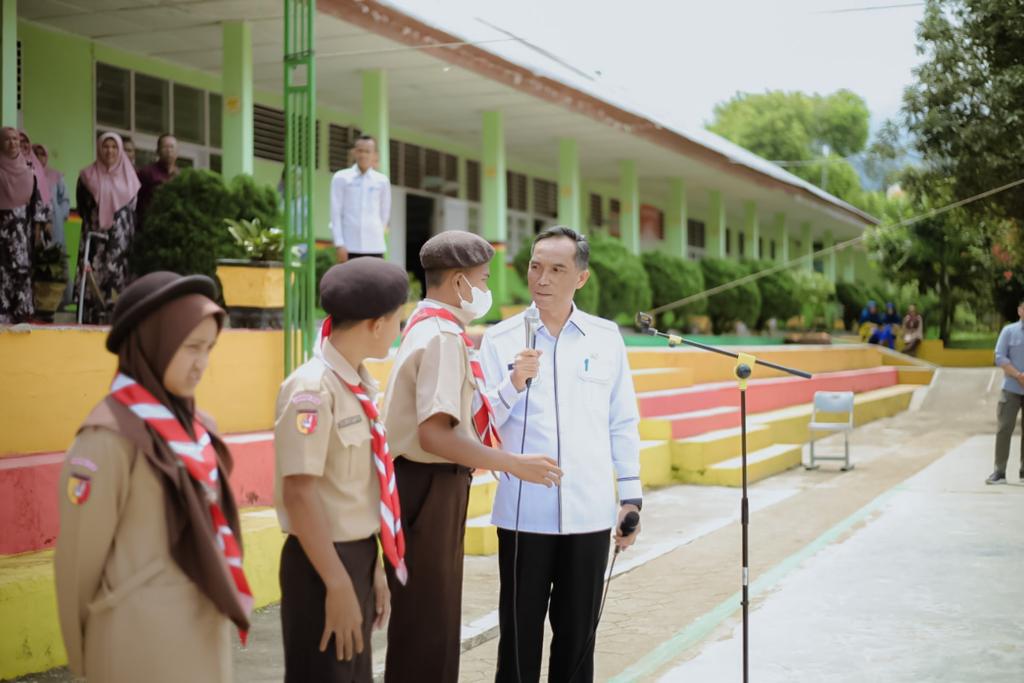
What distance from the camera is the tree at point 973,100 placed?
51.9 ft

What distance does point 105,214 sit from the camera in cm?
911

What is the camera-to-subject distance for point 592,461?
4.00 m

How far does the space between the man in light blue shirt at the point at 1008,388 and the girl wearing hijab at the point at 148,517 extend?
10.0 metres

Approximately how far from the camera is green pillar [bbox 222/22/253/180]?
39.1ft

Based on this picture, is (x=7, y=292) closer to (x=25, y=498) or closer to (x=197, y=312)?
(x=25, y=498)

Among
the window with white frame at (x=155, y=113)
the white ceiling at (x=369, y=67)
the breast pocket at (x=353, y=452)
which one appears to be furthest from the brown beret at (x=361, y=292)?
the window with white frame at (x=155, y=113)

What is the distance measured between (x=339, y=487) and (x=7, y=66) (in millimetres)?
7359

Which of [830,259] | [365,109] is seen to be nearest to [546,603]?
[365,109]

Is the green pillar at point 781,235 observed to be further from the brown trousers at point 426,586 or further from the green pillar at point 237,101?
the brown trousers at point 426,586

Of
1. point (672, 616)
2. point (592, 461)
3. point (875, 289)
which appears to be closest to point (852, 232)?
point (875, 289)

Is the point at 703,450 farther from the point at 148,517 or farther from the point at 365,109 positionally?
the point at 148,517

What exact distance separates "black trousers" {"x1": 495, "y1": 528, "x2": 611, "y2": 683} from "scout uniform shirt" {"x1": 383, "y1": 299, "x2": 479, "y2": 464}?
0.59m

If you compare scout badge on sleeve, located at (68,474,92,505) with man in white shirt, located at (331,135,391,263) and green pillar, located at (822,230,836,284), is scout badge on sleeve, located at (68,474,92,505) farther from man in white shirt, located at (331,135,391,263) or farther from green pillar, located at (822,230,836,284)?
green pillar, located at (822,230,836,284)

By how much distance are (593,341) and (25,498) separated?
318 centimetres
